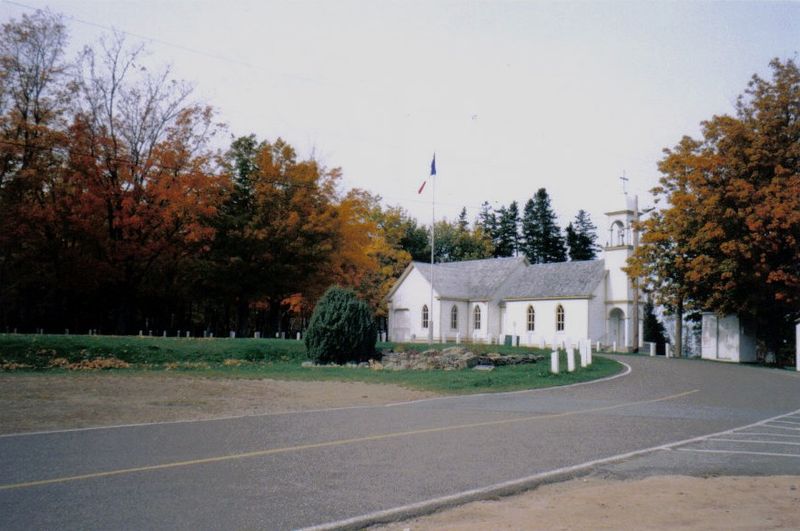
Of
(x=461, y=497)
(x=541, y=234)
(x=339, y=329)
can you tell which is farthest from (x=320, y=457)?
(x=541, y=234)

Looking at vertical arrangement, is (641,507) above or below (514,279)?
below

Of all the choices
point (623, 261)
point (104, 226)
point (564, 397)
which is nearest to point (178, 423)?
point (564, 397)

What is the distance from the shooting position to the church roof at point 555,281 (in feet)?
174

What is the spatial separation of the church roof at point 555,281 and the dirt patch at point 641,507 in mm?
45076

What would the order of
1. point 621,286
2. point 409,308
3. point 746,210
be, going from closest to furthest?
point 746,210 → point 621,286 → point 409,308

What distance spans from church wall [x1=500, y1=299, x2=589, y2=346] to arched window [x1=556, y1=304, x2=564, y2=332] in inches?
9.2

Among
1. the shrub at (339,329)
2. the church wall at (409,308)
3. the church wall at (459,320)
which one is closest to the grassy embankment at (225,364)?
the shrub at (339,329)

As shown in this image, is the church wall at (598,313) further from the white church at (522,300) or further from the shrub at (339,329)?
the shrub at (339,329)

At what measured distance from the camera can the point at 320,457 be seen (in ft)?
30.1

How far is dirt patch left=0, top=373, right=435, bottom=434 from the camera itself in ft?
41.0

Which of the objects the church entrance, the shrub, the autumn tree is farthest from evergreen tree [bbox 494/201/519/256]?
the shrub

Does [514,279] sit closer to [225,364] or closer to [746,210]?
[746,210]

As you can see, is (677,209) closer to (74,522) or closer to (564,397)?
(564,397)

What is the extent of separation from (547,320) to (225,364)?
106 feet
